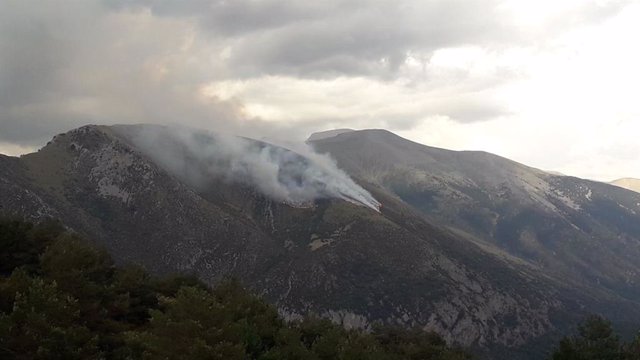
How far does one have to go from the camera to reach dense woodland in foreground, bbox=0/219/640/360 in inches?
1591

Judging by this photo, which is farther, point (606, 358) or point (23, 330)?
point (606, 358)

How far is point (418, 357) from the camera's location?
261ft

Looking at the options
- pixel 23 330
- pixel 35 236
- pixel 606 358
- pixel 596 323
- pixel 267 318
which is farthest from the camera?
pixel 596 323

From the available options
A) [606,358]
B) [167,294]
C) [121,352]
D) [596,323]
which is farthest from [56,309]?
[596,323]

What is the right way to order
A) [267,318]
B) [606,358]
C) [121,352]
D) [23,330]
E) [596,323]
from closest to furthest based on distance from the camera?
[23,330] < [121,352] < [267,318] < [606,358] < [596,323]

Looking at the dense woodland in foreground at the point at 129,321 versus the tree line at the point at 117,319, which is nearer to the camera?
the tree line at the point at 117,319

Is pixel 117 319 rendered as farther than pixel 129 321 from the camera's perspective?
No

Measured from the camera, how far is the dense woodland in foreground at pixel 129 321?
4041cm

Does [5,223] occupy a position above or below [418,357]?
above

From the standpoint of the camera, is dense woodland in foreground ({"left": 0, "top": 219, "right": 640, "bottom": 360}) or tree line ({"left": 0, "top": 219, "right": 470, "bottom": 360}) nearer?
tree line ({"left": 0, "top": 219, "right": 470, "bottom": 360})

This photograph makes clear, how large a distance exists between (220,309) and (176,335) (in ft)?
14.2

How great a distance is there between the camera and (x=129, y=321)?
65000mm

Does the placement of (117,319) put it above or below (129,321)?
above

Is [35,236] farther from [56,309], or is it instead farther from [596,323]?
[596,323]
